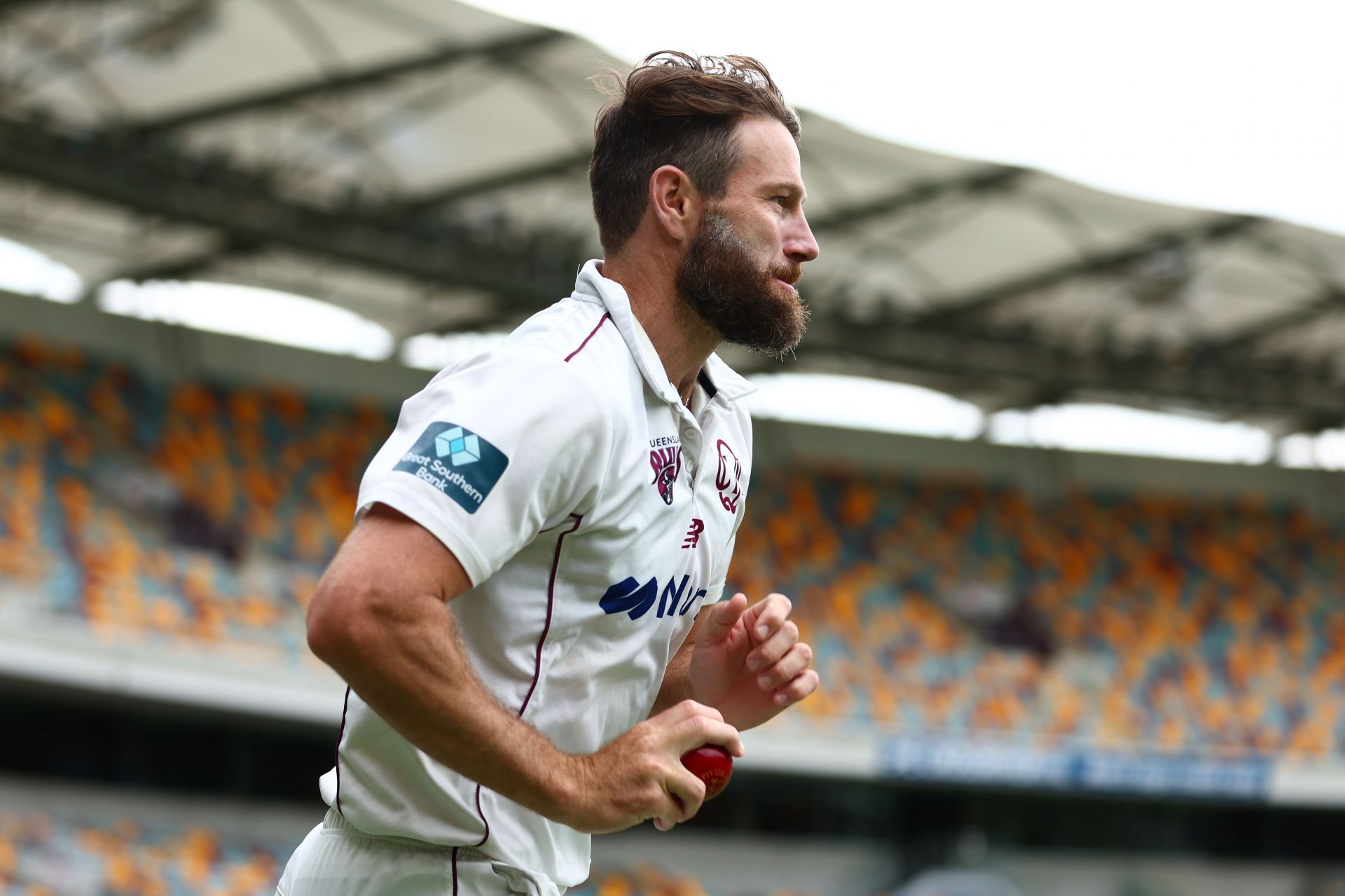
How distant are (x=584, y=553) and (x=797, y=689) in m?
0.58

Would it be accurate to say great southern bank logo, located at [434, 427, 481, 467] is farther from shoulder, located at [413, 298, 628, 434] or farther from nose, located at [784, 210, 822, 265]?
nose, located at [784, 210, 822, 265]

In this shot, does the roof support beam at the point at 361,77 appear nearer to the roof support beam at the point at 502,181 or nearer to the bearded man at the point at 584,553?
the roof support beam at the point at 502,181

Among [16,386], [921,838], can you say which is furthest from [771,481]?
[16,386]

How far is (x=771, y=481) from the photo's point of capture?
76.2ft

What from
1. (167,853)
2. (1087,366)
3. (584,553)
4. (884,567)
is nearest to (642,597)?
(584,553)

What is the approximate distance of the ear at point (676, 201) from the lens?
2.28 metres

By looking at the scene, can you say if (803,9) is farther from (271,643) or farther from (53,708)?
(53,708)

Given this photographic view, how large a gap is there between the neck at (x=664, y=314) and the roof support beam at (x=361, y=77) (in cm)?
1368

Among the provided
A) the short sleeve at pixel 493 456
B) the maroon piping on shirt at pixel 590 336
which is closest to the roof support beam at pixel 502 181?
the maroon piping on shirt at pixel 590 336

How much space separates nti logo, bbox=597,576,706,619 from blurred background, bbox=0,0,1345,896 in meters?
12.2

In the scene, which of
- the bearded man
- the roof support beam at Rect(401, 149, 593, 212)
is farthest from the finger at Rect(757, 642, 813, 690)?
the roof support beam at Rect(401, 149, 593, 212)

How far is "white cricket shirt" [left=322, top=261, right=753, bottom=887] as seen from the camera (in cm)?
190

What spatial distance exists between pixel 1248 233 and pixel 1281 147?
1930mm

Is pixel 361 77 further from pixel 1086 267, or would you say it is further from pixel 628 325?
pixel 628 325
